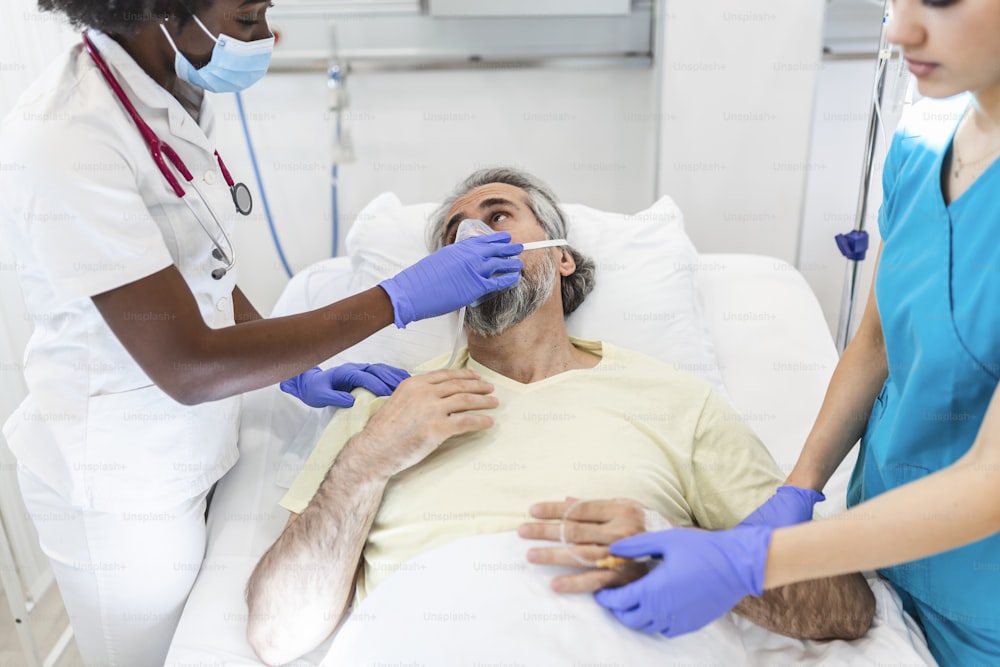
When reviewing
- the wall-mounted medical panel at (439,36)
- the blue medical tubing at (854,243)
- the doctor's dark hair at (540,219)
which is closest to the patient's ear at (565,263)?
the doctor's dark hair at (540,219)

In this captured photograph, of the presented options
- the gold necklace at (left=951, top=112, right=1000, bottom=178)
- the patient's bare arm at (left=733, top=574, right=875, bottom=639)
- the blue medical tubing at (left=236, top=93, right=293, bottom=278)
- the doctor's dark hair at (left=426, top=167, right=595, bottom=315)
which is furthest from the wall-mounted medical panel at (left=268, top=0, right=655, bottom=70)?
the patient's bare arm at (left=733, top=574, right=875, bottom=639)

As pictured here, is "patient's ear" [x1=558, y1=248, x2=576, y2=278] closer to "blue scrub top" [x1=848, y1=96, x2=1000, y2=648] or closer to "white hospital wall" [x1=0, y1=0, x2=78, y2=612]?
"blue scrub top" [x1=848, y1=96, x2=1000, y2=648]

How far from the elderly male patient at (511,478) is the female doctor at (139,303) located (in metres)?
0.18

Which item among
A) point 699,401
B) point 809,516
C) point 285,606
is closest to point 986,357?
point 809,516

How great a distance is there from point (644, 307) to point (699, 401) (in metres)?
0.46

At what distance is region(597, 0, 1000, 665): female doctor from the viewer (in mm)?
988

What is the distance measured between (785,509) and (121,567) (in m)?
1.12

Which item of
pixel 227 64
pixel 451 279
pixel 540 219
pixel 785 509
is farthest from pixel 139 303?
pixel 785 509

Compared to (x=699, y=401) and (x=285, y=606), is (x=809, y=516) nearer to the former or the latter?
(x=699, y=401)

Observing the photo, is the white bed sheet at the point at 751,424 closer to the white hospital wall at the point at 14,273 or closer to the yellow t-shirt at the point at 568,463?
the yellow t-shirt at the point at 568,463

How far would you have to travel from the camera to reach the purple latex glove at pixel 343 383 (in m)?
1.66

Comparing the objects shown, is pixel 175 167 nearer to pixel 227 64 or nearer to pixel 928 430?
pixel 227 64

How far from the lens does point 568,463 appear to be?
1.44 meters

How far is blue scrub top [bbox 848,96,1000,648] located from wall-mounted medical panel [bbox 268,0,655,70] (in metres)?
1.43
